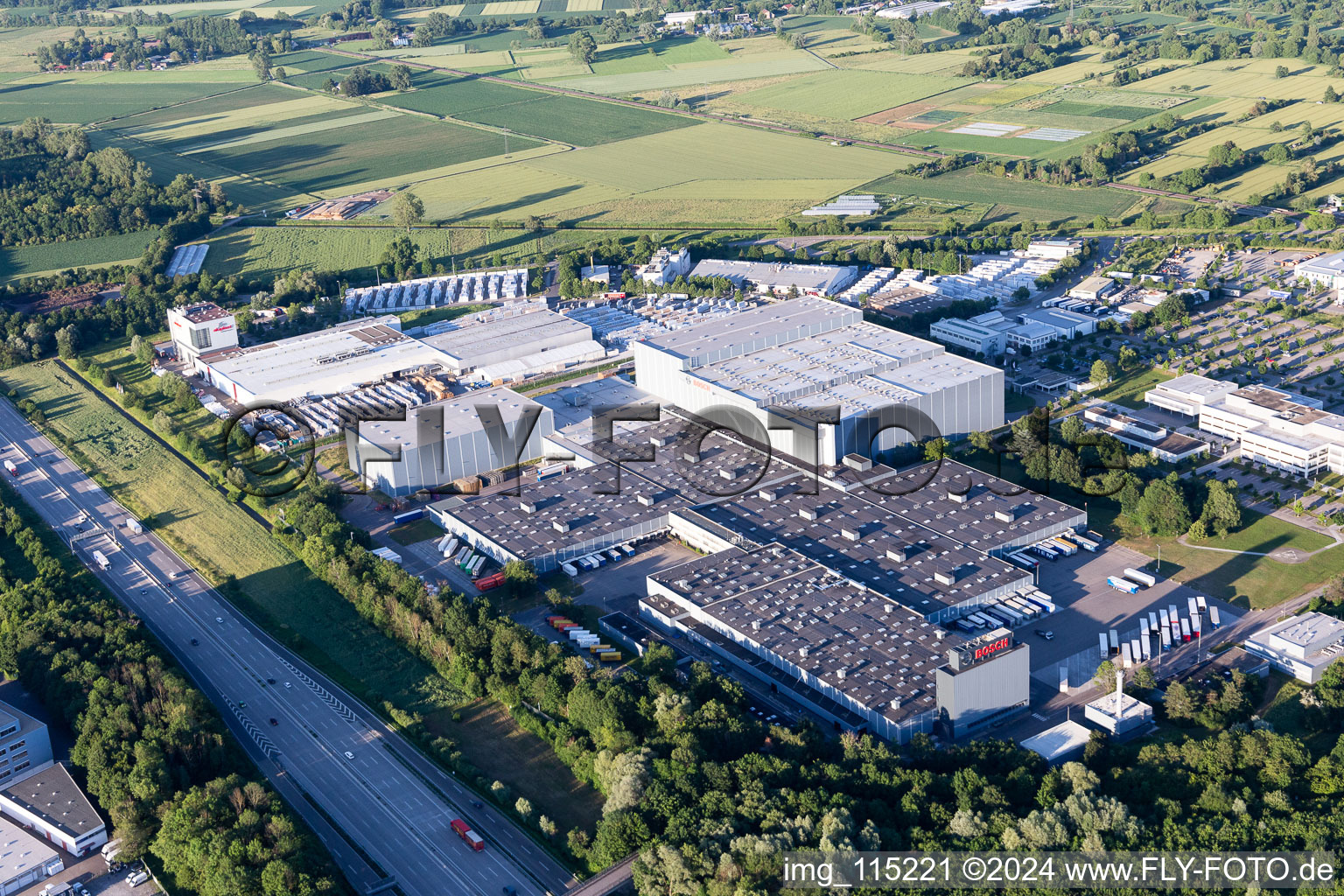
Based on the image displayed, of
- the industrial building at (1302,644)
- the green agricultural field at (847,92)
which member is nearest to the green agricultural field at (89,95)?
the green agricultural field at (847,92)

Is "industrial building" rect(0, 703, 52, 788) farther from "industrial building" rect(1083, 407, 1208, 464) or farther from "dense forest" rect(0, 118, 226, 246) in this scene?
"dense forest" rect(0, 118, 226, 246)

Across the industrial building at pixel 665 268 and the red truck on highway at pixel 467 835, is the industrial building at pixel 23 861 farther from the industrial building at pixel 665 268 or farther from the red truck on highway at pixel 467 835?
the industrial building at pixel 665 268

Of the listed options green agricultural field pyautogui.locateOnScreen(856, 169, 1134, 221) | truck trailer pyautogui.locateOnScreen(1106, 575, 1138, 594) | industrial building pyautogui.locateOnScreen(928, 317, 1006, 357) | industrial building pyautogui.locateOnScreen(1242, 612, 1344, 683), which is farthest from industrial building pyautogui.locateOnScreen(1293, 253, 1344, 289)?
industrial building pyautogui.locateOnScreen(1242, 612, 1344, 683)

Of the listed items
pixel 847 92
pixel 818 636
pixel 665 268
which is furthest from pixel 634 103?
pixel 818 636

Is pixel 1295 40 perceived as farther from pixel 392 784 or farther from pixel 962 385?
pixel 392 784

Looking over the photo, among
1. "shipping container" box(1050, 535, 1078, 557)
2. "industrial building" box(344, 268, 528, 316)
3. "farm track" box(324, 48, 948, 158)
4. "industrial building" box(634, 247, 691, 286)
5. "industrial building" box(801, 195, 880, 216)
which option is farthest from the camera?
"farm track" box(324, 48, 948, 158)

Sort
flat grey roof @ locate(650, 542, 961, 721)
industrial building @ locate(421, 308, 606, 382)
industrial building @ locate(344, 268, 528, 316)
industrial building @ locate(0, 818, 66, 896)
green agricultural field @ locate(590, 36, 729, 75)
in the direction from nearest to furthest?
industrial building @ locate(0, 818, 66, 896) → flat grey roof @ locate(650, 542, 961, 721) → industrial building @ locate(421, 308, 606, 382) → industrial building @ locate(344, 268, 528, 316) → green agricultural field @ locate(590, 36, 729, 75)
